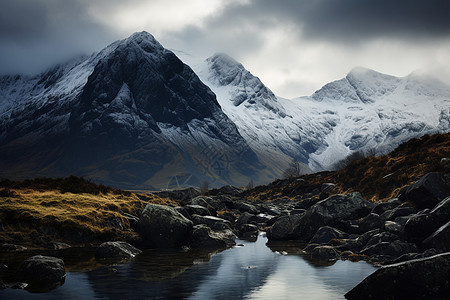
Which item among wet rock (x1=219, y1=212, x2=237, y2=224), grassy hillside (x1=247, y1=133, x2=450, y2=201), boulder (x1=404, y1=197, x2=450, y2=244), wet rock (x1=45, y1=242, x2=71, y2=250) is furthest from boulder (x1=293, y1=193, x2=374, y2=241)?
wet rock (x1=45, y1=242, x2=71, y2=250)

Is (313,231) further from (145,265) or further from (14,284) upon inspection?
(14,284)

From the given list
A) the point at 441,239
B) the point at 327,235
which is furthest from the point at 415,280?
the point at 327,235

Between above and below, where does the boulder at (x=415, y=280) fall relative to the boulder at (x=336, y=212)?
below

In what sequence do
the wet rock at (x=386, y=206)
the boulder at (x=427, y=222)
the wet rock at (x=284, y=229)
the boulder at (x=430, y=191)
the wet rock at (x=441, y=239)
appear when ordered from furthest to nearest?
the wet rock at (x=284, y=229) < the wet rock at (x=386, y=206) < the boulder at (x=430, y=191) < the boulder at (x=427, y=222) < the wet rock at (x=441, y=239)

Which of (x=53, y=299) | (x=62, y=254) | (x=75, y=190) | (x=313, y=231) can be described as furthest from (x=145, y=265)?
(x=75, y=190)

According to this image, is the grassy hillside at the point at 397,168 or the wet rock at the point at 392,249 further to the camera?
the grassy hillside at the point at 397,168

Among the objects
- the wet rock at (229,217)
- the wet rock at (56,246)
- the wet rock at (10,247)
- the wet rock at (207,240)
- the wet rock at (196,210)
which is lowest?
the wet rock at (207,240)

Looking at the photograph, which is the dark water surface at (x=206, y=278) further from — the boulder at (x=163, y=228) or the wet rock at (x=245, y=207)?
the wet rock at (x=245, y=207)

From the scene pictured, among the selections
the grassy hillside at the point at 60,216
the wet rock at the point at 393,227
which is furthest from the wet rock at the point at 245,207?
the wet rock at the point at 393,227

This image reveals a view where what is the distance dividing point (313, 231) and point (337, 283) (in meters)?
15.5

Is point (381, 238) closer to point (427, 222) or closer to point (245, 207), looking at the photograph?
point (427, 222)

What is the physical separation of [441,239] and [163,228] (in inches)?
765

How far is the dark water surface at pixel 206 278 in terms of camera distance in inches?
702

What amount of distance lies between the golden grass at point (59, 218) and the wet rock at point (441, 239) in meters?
20.9
